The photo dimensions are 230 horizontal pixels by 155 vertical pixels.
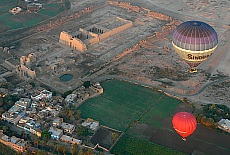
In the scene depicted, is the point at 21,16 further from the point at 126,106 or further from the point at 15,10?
the point at 126,106

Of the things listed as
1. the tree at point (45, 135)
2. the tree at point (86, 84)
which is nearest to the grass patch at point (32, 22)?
the tree at point (86, 84)

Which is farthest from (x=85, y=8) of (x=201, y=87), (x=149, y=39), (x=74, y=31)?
(x=201, y=87)

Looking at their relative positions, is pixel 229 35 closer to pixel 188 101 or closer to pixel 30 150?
pixel 188 101

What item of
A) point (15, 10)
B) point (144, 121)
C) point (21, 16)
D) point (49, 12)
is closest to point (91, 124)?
point (144, 121)

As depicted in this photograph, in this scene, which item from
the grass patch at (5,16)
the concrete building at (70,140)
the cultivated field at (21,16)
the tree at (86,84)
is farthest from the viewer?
the grass patch at (5,16)

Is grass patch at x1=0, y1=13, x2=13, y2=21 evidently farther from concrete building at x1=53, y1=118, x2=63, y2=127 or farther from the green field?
concrete building at x1=53, y1=118, x2=63, y2=127

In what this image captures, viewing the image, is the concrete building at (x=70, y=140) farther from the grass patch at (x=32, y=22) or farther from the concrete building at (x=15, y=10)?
the concrete building at (x=15, y=10)

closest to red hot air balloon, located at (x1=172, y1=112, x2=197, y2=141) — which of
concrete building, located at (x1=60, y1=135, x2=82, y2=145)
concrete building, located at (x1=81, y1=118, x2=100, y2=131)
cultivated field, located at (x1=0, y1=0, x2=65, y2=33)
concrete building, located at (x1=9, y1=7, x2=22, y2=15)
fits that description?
concrete building, located at (x1=81, y1=118, x2=100, y2=131)
